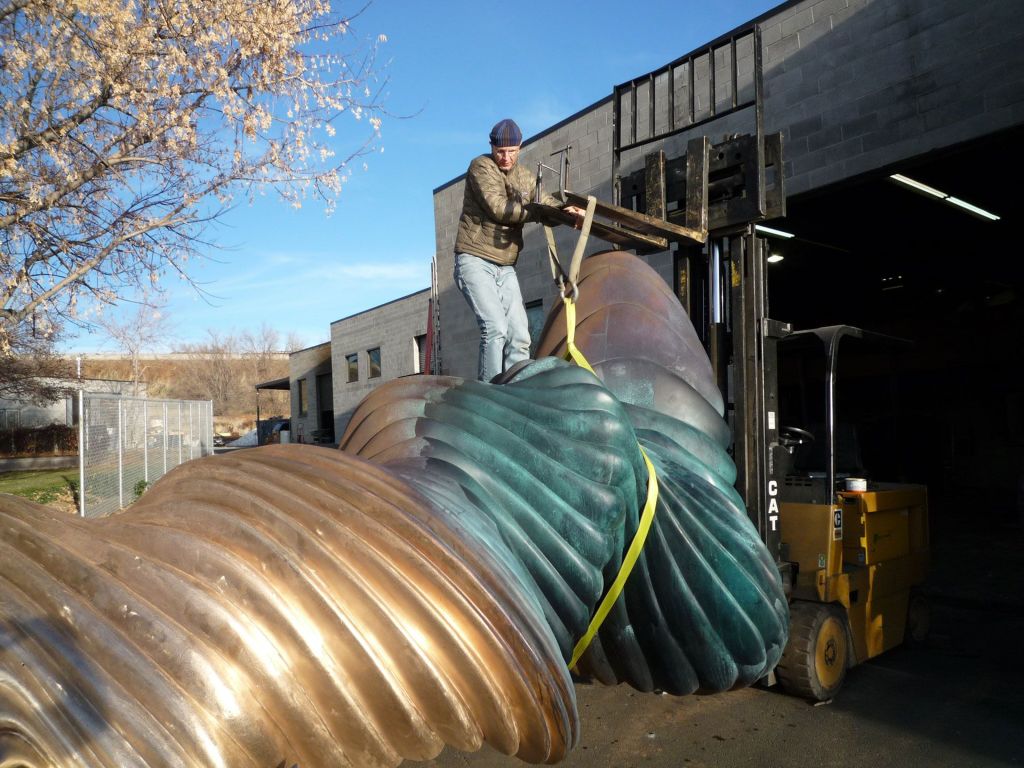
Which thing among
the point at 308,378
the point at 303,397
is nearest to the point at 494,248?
the point at 308,378

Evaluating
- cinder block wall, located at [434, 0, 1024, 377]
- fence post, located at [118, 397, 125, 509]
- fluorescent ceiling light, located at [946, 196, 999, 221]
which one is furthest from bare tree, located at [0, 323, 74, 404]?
fluorescent ceiling light, located at [946, 196, 999, 221]

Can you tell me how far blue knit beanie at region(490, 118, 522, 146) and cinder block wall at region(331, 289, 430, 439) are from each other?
1714 centimetres

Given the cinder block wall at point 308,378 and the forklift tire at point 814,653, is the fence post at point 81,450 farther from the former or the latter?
the cinder block wall at point 308,378

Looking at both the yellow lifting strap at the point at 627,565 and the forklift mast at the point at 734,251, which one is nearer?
the yellow lifting strap at the point at 627,565

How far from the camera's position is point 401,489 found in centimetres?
124

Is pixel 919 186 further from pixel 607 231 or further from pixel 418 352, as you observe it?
pixel 418 352

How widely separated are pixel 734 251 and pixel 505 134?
1.78 meters

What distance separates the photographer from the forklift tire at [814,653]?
4.95 m

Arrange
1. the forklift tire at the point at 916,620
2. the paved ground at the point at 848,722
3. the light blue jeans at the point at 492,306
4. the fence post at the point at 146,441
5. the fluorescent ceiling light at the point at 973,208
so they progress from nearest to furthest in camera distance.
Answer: the light blue jeans at the point at 492,306 → the paved ground at the point at 848,722 → the forklift tire at the point at 916,620 → the fluorescent ceiling light at the point at 973,208 → the fence post at the point at 146,441

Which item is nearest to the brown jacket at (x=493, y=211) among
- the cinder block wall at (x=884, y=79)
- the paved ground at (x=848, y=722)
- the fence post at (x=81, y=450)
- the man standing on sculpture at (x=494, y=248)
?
the man standing on sculpture at (x=494, y=248)

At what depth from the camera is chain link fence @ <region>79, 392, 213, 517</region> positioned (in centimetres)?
1014

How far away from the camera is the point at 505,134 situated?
10.6ft

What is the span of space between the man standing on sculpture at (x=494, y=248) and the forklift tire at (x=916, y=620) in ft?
15.8

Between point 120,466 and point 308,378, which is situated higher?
point 308,378
